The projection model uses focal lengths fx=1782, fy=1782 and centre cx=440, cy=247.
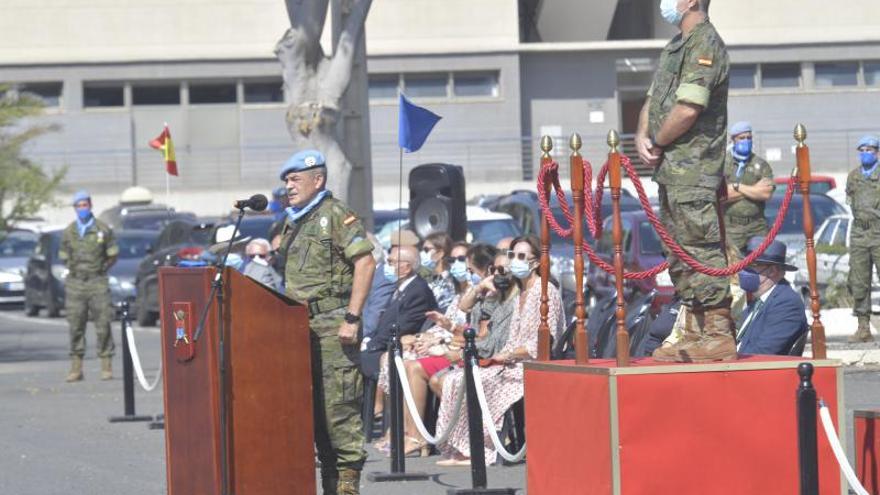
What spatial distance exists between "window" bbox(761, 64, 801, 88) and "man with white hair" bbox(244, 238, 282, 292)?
34.3m

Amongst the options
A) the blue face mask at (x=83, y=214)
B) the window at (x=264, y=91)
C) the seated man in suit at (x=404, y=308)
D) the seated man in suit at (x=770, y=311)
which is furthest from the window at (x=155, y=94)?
the seated man in suit at (x=770, y=311)

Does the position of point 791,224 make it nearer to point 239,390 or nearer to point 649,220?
point 649,220

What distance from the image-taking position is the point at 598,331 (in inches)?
479

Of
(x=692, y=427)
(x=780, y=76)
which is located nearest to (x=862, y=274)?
(x=692, y=427)

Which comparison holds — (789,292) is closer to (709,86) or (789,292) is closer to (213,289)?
(709,86)

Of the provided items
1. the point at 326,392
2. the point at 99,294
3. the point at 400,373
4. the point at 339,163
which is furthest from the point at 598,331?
the point at 99,294

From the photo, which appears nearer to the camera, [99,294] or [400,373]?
[400,373]

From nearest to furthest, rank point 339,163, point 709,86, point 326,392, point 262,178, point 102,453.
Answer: point 709,86 < point 326,392 < point 102,453 < point 339,163 < point 262,178

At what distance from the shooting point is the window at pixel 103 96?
49469 millimetres

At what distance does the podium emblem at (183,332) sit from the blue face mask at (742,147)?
5.69 m

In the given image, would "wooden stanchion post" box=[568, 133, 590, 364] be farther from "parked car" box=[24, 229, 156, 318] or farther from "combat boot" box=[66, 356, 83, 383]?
"parked car" box=[24, 229, 156, 318]

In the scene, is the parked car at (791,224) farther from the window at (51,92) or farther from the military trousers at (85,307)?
the window at (51,92)

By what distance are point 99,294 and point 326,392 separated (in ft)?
35.5

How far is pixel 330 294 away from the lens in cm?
920
